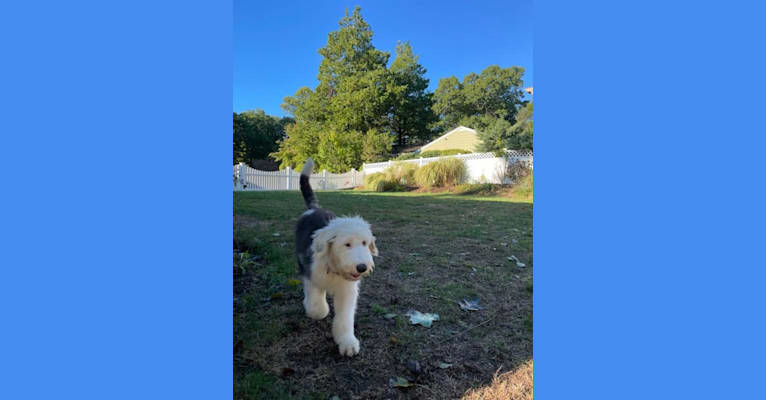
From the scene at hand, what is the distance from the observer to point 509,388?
1.28 m

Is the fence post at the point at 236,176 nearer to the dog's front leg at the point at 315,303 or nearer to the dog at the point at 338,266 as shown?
the dog at the point at 338,266

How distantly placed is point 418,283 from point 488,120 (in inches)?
37.6

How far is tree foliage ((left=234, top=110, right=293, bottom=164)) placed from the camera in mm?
1491

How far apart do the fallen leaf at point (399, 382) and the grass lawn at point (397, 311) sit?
15 mm

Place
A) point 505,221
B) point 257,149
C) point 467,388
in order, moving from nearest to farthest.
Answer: point 467,388 → point 257,149 → point 505,221

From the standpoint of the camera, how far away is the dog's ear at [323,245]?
1.39m

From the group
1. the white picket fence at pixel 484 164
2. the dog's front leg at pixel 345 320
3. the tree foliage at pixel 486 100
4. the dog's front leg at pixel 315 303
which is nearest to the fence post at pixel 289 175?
the white picket fence at pixel 484 164

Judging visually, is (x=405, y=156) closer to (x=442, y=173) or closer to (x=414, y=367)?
(x=442, y=173)

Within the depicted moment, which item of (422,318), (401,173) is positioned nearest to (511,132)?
(401,173)

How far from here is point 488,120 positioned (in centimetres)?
182

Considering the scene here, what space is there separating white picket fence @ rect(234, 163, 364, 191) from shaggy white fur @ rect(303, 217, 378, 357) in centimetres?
45

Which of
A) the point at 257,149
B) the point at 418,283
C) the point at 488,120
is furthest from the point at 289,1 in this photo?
the point at 418,283

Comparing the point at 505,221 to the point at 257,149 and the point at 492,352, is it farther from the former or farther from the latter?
the point at 257,149

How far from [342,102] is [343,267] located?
2.86 ft
